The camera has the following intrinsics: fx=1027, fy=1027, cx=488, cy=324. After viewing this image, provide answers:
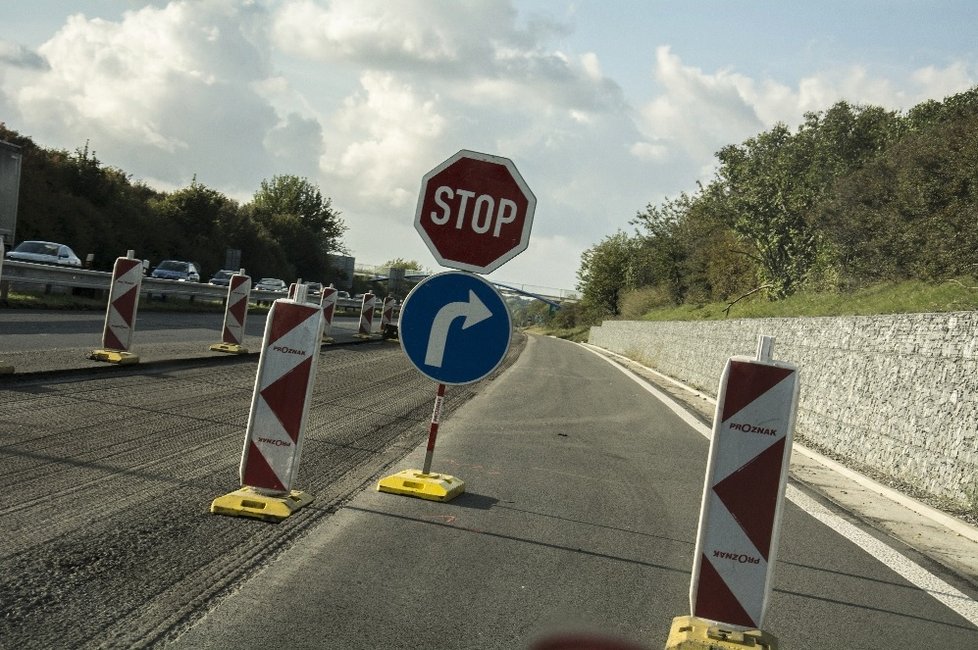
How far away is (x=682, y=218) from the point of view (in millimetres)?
74312

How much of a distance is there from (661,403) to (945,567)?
11815 mm

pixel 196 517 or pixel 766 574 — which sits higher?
pixel 766 574

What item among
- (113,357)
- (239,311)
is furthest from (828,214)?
(113,357)


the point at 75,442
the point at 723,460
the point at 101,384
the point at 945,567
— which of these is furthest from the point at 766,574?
the point at 101,384

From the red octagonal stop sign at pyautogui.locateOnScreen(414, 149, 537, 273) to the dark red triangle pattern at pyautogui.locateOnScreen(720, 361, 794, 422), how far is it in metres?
2.66

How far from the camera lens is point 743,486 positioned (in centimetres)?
461

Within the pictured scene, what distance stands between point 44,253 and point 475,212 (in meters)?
31.1

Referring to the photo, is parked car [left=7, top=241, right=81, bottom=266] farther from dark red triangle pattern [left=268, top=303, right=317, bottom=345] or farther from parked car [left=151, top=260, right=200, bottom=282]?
dark red triangle pattern [left=268, top=303, right=317, bottom=345]

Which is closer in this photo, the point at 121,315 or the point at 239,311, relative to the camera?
the point at 121,315

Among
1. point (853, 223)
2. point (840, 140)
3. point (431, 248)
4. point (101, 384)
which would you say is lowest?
point (101, 384)

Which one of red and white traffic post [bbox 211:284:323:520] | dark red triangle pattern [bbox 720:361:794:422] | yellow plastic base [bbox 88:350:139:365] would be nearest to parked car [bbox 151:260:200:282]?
yellow plastic base [bbox 88:350:139:365]

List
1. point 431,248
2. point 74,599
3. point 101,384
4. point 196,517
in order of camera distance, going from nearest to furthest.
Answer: point 74,599 → point 196,517 → point 431,248 → point 101,384

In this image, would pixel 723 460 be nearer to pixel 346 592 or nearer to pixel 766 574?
pixel 766 574

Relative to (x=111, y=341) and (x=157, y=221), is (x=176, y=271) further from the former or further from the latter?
(x=111, y=341)
